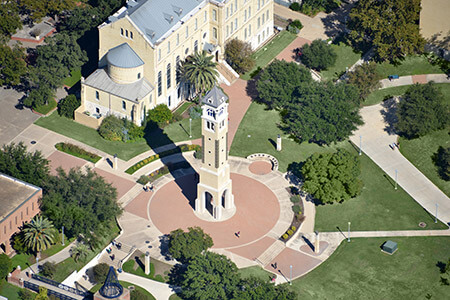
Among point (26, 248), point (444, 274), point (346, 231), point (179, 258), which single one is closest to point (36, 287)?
point (26, 248)

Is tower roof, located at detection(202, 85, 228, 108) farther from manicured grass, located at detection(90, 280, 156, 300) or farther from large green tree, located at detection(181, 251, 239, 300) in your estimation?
manicured grass, located at detection(90, 280, 156, 300)

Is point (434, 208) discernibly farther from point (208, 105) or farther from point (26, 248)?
point (26, 248)

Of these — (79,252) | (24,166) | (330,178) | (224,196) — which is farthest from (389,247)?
(24,166)

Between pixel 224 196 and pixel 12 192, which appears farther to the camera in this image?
pixel 224 196

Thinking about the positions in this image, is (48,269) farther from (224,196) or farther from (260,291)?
(260,291)

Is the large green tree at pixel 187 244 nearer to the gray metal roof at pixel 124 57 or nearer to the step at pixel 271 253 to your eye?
the step at pixel 271 253
